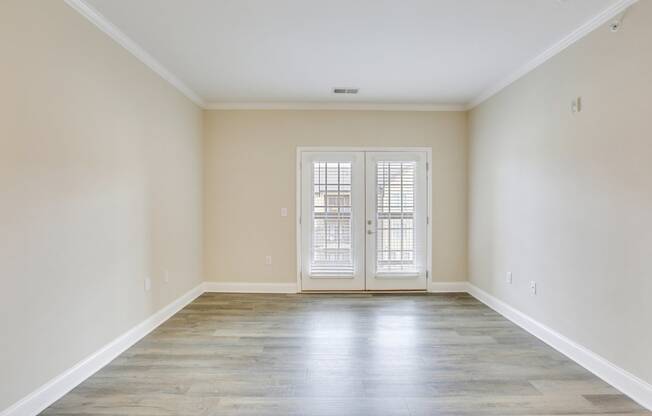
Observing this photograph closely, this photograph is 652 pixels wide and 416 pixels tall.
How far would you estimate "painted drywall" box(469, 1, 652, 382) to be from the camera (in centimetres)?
220

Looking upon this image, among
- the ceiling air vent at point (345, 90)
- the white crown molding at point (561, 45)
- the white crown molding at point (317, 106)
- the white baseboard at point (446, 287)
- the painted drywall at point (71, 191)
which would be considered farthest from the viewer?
the white baseboard at point (446, 287)

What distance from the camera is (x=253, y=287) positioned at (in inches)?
188

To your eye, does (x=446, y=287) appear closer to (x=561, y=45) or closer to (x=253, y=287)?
(x=253, y=287)

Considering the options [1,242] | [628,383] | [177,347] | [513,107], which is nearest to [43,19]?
[1,242]

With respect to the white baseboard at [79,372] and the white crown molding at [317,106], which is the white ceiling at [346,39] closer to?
the white crown molding at [317,106]

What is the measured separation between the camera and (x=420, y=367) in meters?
2.63

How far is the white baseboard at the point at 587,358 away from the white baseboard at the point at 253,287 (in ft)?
8.79

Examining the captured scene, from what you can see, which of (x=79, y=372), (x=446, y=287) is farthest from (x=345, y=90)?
(x=79, y=372)

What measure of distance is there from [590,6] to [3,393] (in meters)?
4.37

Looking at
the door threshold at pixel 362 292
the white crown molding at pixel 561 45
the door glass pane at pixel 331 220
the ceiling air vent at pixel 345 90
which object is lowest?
the door threshold at pixel 362 292

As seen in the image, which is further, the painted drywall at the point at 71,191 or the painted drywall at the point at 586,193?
the painted drywall at the point at 586,193

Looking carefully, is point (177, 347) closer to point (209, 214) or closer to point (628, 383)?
point (209, 214)

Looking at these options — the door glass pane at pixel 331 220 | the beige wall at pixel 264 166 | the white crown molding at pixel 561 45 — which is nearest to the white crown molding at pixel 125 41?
the beige wall at pixel 264 166

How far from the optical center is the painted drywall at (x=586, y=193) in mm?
2199
